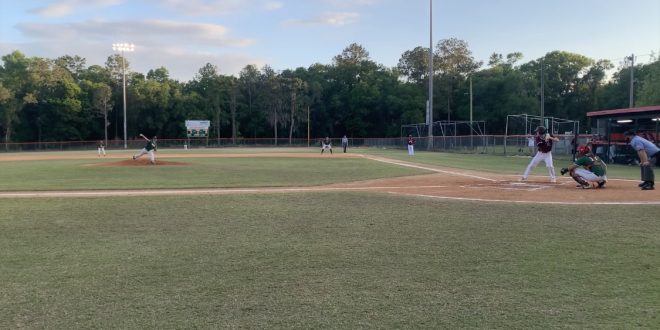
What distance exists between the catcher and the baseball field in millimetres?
2313

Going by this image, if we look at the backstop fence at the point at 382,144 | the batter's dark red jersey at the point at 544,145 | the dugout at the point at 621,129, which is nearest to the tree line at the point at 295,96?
the backstop fence at the point at 382,144

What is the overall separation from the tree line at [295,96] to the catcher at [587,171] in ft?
245

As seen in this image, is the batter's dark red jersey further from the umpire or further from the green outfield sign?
the green outfield sign

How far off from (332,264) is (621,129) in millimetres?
36025

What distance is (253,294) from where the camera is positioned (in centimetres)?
476

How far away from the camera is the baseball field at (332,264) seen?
420 centimetres

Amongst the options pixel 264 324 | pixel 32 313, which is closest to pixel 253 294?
pixel 264 324

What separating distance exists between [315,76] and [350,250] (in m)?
94.8

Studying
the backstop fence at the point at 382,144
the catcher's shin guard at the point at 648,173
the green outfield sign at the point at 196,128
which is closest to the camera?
the catcher's shin guard at the point at 648,173

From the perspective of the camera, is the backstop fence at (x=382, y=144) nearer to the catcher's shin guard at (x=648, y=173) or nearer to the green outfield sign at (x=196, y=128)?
the green outfield sign at (x=196, y=128)

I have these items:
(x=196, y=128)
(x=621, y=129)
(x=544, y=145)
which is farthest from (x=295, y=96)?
(x=544, y=145)

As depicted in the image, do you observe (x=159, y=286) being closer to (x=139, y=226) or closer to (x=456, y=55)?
(x=139, y=226)

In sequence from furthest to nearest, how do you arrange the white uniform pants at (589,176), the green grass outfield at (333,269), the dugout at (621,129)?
the dugout at (621,129)
the white uniform pants at (589,176)
the green grass outfield at (333,269)

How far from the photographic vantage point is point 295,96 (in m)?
91.0
